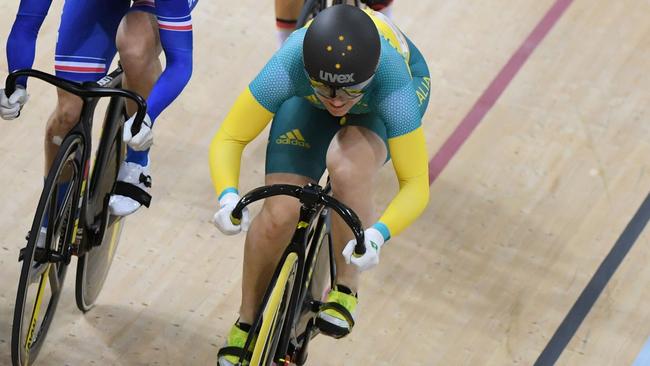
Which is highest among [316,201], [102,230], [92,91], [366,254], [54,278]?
[92,91]

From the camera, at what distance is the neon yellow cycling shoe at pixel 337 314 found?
415 centimetres

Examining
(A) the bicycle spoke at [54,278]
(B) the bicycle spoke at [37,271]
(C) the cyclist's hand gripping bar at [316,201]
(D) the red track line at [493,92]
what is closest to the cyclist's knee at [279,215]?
(C) the cyclist's hand gripping bar at [316,201]

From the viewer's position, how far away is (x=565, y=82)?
19.9 ft

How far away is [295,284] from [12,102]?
42.3 inches

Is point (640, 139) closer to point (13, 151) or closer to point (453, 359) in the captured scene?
point (453, 359)

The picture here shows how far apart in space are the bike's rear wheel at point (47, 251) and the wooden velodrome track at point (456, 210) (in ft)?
0.71

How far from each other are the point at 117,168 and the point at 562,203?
1.97 m

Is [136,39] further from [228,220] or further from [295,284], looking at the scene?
[295,284]

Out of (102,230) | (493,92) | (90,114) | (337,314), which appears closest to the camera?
(90,114)

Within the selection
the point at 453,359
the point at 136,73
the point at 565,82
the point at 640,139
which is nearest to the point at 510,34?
the point at 565,82

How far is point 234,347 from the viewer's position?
4.08m

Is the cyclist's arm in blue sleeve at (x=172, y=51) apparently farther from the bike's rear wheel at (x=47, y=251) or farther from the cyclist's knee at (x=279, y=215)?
the cyclist's knee at (x=279, y=215)

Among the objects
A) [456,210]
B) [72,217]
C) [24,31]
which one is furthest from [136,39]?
[456,210]

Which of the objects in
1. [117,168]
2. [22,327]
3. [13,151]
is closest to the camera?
[22,327]
